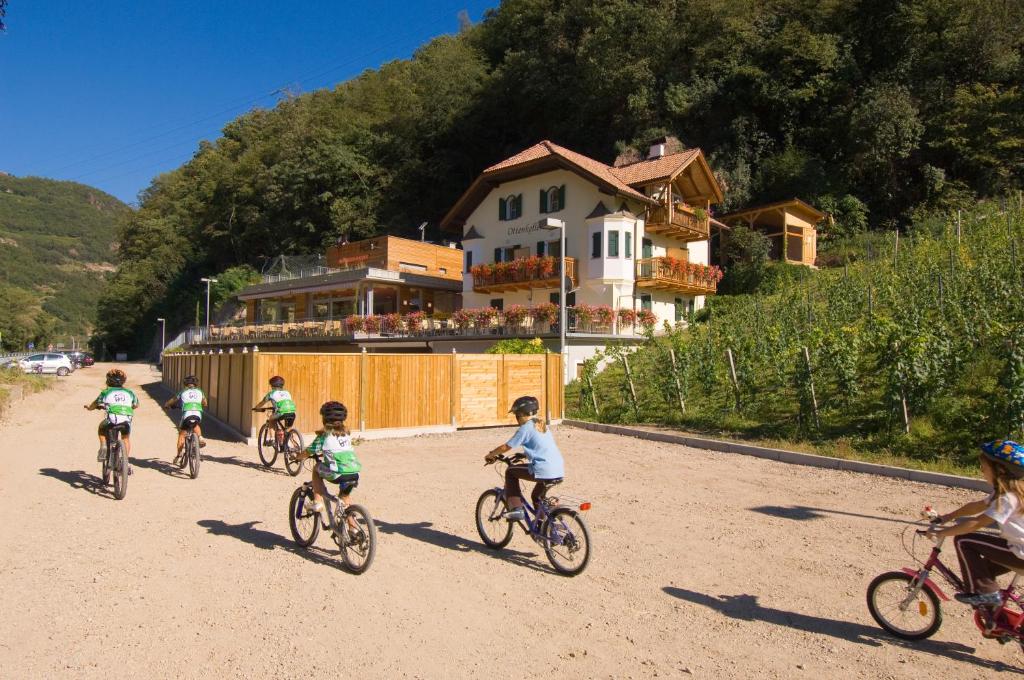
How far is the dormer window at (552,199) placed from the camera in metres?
33.5

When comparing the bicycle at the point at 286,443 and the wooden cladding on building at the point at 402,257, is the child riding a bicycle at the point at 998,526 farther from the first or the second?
the wooden cladding on building at the point at 402,257

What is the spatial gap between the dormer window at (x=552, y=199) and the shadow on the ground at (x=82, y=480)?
26.1 m

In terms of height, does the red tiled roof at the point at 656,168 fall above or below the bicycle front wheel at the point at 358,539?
above

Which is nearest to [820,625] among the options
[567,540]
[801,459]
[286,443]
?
[567,540]

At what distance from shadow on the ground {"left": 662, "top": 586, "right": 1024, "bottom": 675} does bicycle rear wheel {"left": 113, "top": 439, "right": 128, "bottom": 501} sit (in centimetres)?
727

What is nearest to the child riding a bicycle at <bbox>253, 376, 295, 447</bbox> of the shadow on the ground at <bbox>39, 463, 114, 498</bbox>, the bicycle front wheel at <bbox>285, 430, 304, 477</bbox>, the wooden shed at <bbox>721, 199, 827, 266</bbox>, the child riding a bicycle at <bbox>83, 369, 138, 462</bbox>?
the bicycle front wheel at <bbox>285, 430, 304, 477</bbox>

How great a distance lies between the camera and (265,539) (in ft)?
23.0

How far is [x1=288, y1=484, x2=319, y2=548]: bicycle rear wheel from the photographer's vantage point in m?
6.55

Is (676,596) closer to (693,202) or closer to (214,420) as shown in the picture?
(214,420)

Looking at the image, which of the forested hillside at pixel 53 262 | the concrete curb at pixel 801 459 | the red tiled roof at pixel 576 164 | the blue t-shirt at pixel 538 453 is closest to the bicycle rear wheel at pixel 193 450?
the blue t-shirt at pixel 538 453

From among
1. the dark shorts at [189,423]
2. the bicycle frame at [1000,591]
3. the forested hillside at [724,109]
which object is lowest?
the bicycle frame at [1000,591]

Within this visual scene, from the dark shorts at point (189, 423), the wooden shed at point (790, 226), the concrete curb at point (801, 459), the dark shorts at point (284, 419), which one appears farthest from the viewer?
the wooden shed at point (790, 226)

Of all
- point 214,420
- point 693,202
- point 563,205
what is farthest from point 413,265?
point 214,420

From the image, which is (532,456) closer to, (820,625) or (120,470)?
(820,625)
